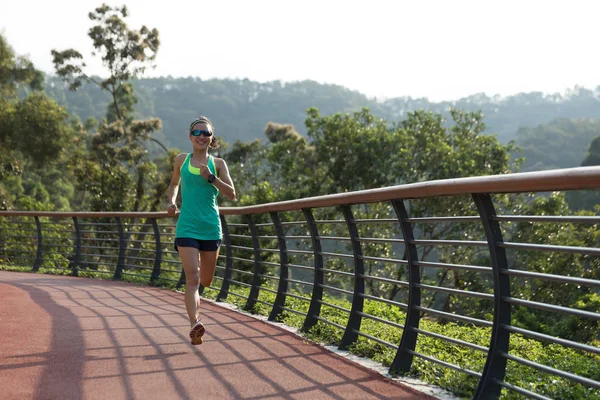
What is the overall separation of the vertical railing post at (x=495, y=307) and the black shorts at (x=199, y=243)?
292 cm

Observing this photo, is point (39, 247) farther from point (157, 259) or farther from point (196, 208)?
point (196, 208)

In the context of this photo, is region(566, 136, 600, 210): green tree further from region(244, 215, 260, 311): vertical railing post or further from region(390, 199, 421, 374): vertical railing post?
region(390, 199, 421, 374): vertical railing post

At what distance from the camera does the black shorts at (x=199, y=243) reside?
6590 millimetres

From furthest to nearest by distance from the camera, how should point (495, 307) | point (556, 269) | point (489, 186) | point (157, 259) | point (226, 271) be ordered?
point (556, 269)
point (157, 259)
point (226, 271)
point (495, 307)
point (489, 186)

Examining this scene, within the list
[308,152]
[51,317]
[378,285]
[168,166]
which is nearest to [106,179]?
[168,166]

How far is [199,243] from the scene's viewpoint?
22.0 feet

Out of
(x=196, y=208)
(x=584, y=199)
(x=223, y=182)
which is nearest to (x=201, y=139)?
(x=223, y=182)

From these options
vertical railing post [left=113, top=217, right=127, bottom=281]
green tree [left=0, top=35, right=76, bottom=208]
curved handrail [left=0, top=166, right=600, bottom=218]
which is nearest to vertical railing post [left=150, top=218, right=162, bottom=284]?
vertical railing post [left=113, top=217, right=127, bottom=281]

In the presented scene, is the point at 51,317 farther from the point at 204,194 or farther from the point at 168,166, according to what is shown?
the point at 168,166

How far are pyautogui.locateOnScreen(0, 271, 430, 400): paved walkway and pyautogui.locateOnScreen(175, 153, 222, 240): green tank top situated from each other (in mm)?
932

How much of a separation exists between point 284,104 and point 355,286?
171768 mm

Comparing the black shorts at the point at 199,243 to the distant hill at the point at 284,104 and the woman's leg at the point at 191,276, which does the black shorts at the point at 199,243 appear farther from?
the distant hill at the point at 284,104

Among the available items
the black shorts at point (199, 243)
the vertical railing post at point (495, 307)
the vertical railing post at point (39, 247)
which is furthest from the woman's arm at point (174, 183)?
the vertical railing post at point (39, 247)

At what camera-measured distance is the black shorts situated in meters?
6.59
